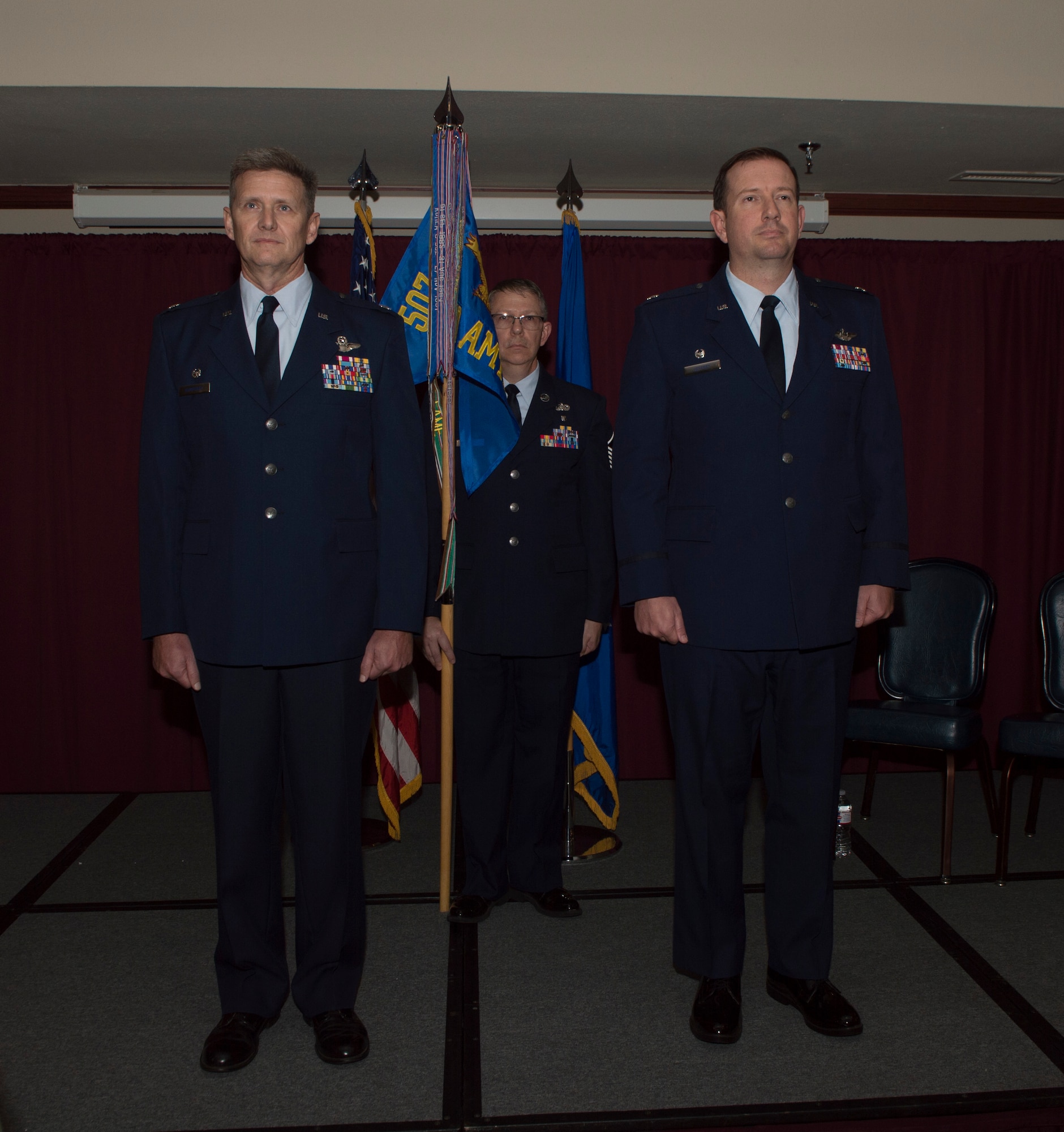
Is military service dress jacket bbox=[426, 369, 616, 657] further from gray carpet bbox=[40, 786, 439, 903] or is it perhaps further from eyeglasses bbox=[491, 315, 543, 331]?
gray carpet bbox=[40, 786, 439, 903]

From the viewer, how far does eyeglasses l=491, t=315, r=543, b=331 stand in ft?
10.1

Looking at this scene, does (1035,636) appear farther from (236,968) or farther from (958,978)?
(236,968)

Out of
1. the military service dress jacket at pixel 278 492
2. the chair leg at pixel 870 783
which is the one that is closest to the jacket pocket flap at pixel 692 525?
the military service dress jacket at pixel 278 492

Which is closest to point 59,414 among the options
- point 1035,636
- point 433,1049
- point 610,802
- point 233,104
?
point 233,104

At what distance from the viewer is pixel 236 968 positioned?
223cm

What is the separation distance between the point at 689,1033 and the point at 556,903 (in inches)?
31.2

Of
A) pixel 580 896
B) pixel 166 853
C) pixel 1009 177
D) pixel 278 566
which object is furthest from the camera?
pixel 1009 177

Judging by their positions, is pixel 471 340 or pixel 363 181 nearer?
pixel 471 340

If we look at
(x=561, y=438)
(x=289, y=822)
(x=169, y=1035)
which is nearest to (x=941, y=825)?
(x=561, y=438)

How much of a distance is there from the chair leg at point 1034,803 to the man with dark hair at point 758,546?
195 cm

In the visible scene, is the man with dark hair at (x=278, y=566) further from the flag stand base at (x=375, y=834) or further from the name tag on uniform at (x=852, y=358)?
the flag stand base at (x=375, y=834)

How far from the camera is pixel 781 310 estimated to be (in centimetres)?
231

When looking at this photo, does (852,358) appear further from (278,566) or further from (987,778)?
(987,778)

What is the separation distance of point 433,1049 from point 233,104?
10.4 feet
